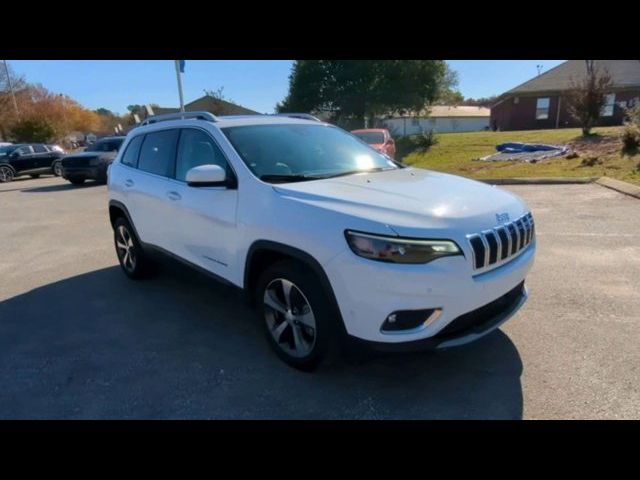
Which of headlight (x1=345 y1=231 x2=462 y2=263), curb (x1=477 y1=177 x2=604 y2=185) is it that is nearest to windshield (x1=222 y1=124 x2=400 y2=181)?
headlight (x1=345 y1=231 x2=462 y2=263)

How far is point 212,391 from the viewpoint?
299cm

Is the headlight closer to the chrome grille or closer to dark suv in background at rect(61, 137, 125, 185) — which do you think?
the chrome grille

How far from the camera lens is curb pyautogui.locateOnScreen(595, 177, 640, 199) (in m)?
8.74

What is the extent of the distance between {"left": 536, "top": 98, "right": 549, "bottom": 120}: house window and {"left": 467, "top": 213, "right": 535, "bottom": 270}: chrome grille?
43237 millimetres

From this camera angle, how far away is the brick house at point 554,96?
3672 centimetres

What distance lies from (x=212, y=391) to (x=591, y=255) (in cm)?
480

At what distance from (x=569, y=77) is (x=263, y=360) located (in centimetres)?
4428

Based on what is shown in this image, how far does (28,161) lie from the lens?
19.5 metres

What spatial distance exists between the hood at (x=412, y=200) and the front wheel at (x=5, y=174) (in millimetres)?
21109

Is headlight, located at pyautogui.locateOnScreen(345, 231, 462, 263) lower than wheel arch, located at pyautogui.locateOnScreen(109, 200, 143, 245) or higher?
higher

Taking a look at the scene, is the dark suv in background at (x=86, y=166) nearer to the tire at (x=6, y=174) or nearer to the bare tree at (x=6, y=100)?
the tire at (x=6, y=174)
